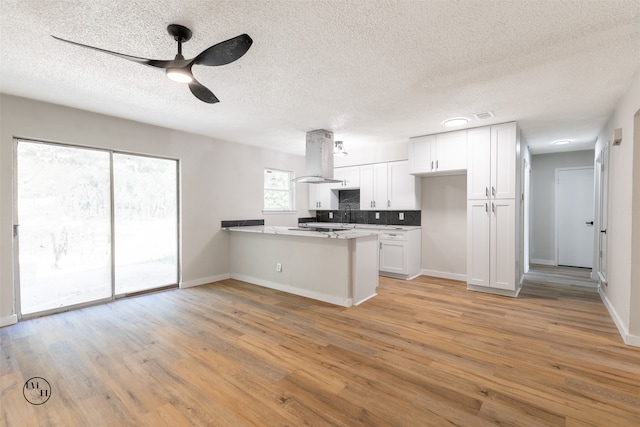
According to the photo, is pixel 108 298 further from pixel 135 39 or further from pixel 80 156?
pixel 135 39

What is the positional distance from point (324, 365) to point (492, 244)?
124 inches

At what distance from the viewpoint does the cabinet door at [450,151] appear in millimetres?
4391

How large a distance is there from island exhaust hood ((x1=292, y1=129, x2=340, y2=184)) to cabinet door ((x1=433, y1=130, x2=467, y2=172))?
5.57 feet

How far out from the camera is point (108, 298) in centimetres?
387

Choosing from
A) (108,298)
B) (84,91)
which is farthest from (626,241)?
(108,298)

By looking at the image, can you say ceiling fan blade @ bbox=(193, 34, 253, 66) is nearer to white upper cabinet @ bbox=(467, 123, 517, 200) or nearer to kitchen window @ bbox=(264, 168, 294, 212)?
white upper cabinet @ bbox=(467, 123, 517, 200)

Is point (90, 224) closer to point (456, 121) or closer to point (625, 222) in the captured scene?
point (456, 121)

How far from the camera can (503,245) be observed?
13.3 feet

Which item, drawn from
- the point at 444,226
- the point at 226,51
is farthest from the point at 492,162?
the point at 226,51

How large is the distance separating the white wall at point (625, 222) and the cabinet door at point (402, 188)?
250 cm

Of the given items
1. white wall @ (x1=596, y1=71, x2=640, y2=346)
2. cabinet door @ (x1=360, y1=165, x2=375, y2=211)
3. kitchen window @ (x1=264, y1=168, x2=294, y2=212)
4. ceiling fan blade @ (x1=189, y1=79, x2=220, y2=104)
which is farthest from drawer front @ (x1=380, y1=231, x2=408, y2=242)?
ceiling fan blade @ (x1=189, y1=79, x2=220, y2=104)

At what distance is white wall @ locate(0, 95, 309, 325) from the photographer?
3.13 m

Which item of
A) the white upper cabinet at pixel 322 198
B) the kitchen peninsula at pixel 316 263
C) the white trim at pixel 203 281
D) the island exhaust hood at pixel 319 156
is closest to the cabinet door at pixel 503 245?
the kitchen peninsula at pixel 316 263

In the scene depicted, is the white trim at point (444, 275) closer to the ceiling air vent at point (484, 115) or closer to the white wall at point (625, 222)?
the white wall at point (625, 222)
